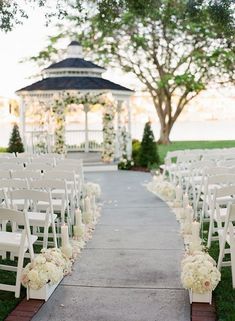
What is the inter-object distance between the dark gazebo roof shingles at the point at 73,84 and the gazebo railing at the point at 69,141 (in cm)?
182

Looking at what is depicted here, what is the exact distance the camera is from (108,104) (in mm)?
18969

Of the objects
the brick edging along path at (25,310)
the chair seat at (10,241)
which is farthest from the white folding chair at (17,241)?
the brick edging along path at (25,310)

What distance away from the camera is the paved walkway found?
451cm

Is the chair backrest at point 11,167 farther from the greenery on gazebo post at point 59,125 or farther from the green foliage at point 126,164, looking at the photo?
the greenery on gazebo post at point 59,125

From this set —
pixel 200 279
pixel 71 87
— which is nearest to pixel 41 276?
pixel 200 279

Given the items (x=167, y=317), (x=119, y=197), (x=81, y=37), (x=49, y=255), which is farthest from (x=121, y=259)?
(x=81, y=37)

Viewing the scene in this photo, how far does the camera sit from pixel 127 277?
17.9 feet

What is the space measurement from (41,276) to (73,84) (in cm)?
1509

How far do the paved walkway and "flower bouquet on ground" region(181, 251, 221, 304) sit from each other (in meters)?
0.17

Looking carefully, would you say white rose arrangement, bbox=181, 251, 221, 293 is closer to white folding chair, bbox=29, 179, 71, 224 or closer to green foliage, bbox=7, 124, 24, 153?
white folding chair, bbox=29, 179, 71, 224

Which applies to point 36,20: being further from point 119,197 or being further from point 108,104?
point 108,104

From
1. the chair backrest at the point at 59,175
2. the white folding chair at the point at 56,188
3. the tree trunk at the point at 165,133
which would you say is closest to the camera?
the white folding chair at the point at 56,188

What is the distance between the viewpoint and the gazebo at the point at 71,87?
1908 cm

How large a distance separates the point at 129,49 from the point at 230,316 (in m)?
26.2
